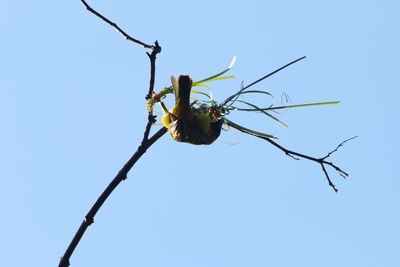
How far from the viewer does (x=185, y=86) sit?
2.60m

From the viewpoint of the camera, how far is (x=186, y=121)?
262 centimetres

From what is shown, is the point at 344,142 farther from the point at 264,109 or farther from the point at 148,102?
the point at 148,102

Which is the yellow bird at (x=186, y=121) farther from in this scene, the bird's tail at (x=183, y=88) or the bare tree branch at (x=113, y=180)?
the bare tree branch at (x=113, y=180)

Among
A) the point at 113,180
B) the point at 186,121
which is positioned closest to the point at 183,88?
the point at 186,121

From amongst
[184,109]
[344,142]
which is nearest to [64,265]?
[184,109]

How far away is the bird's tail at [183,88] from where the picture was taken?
2.58 meters

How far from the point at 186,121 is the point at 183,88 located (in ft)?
0.49

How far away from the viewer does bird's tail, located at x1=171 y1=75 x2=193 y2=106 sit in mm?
2582

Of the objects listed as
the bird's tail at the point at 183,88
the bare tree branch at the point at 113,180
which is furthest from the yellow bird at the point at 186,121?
the bare tree branch at the point at 113,180

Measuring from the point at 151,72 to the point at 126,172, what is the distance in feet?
1.31

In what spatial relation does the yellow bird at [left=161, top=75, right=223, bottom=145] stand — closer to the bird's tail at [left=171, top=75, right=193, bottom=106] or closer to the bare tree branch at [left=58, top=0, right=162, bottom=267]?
the bird's tail at [left=171, top=75, right=193, bottom=106]

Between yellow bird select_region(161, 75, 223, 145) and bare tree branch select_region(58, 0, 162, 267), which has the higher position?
yellow bird select_region(161, 75, 223, 145)

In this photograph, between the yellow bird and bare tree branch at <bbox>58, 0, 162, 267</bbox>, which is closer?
bare tree branch at <bbox>58, 0, 162, 267</bbox>

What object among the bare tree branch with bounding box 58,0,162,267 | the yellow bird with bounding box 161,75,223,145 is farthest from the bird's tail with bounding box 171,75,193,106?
the bare tree branch with bounding box 58,0,162,267
